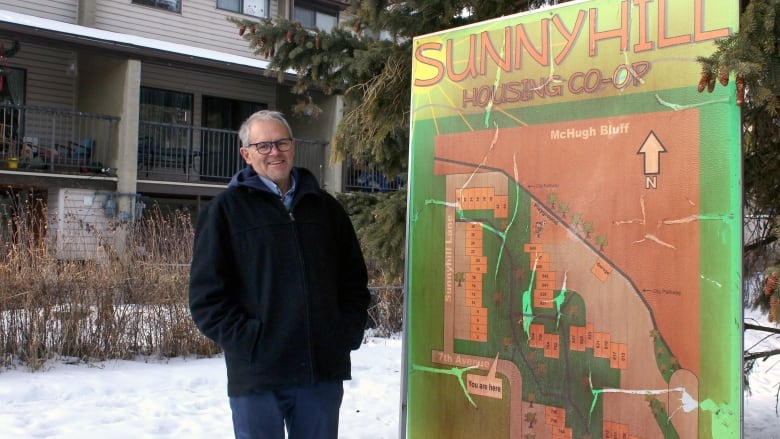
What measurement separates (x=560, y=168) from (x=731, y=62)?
0.89 metres

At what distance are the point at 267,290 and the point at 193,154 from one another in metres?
13.9

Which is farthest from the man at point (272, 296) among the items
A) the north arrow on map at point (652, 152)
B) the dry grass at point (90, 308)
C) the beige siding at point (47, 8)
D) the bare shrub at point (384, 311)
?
the beige siding at point (47, 8)

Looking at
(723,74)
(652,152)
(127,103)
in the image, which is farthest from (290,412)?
(127,103)

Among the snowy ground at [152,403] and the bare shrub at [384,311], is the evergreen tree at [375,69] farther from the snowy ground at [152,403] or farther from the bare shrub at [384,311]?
the bare shrub at [384,311]

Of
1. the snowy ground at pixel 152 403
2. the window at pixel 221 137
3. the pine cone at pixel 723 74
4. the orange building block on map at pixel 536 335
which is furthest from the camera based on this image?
the window at pixel 221 137

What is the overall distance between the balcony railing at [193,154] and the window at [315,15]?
3834 mm

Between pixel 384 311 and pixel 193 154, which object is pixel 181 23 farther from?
pixel 384 311

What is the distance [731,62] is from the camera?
2.17 m

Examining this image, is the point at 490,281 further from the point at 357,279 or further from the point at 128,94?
the point at 128,94

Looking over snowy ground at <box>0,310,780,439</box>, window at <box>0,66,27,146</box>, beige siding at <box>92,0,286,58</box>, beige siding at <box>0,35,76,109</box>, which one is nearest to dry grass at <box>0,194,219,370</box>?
snowy ground at <box>0,310,780,439</box>

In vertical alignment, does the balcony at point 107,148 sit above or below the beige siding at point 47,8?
below

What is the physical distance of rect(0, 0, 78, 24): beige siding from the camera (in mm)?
14633

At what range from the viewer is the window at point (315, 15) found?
18.7 metres

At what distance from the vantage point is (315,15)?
19062 mm
